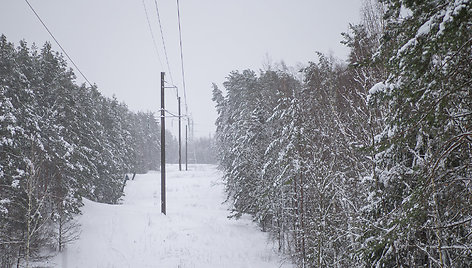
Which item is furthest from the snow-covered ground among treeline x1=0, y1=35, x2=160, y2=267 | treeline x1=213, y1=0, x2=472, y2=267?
treeline x1=213, y1=0, x2=472, y2=267

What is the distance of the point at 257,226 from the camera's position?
19672mm

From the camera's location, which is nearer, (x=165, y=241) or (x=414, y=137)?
(x=414, y=137)

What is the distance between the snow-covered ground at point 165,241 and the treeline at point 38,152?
4.22 ft

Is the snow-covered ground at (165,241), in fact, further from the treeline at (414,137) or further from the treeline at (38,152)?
the treeline at (414,137)

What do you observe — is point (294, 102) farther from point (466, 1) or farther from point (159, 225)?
point (159, 225)

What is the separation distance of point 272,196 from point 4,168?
13.5 m

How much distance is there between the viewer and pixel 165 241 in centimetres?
1523

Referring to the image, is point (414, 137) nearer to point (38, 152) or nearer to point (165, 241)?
point (165, 241)

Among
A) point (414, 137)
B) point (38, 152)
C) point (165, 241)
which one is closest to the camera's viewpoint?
point (414, 137)

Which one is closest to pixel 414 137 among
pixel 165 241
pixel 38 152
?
pixel 165 241

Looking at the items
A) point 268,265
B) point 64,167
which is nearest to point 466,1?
point 268,265

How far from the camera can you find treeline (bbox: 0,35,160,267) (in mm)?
11672

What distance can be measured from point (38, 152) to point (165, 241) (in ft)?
26.4

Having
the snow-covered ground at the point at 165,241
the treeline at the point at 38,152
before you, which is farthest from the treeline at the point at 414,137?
the treeline at the point at 38,152
